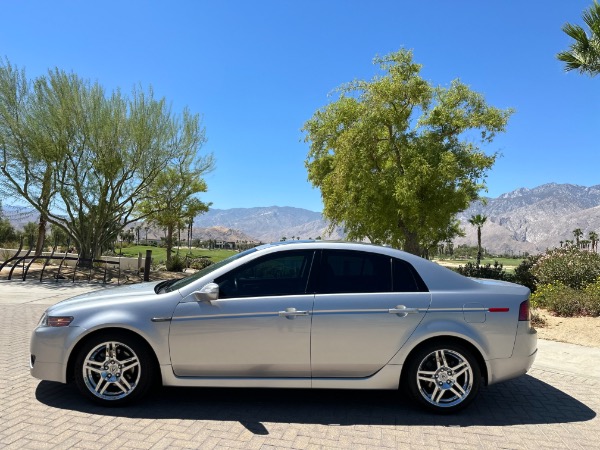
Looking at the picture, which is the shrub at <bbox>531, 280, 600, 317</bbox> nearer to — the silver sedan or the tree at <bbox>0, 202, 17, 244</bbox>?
the silver sedan

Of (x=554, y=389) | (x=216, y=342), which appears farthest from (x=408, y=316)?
(x=554, y=389)

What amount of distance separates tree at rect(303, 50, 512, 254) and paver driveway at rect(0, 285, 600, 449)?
1340 cm

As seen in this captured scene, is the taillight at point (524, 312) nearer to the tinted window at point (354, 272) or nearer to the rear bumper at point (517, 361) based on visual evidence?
the rear bumper at point (517, 361)

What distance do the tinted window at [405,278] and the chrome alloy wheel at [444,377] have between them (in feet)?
1.99

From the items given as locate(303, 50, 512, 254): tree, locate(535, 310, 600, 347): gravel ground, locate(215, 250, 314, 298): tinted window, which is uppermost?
locate(303, 50, 512, 254): tree

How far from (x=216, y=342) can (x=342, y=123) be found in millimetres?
18464

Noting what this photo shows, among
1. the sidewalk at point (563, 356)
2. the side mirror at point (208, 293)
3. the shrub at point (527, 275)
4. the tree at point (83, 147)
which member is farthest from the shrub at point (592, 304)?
the tree at point (83, 147)

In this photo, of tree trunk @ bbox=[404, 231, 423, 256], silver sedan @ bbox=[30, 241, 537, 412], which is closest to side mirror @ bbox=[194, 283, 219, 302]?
silver sedan @ bbox=[30, 241, 537, 412]

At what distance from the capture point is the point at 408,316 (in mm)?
4246

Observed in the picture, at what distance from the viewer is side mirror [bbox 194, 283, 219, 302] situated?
4180 millimetres

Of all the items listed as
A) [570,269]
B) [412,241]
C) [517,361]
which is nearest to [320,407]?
[517,361]

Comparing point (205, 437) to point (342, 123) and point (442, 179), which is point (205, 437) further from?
point (342, 123)

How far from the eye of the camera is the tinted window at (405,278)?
14.4 ft

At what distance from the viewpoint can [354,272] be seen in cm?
445
